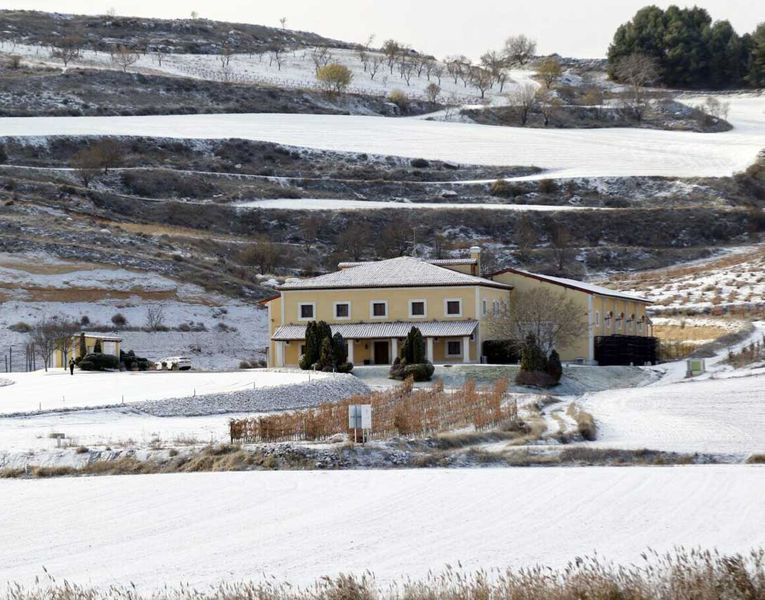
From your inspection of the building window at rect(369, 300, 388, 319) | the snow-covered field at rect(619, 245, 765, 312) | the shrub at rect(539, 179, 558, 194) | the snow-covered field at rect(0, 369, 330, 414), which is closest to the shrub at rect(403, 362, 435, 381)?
the snow-covered field at rect(0, 369, 330, 414)

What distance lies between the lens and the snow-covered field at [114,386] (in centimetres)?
4200

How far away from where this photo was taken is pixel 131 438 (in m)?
32.1

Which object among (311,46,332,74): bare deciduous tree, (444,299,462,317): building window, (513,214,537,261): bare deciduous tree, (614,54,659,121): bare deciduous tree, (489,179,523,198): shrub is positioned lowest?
(444,299,462,317): building window

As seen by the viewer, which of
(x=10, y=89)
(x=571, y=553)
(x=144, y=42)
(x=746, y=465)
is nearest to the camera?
(x=571, y=553)

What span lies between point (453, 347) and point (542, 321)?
4.24 m

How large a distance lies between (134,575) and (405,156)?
111 metres

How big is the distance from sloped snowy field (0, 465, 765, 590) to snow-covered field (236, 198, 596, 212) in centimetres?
8251

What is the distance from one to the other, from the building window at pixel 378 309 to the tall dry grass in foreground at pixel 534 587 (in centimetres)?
4797

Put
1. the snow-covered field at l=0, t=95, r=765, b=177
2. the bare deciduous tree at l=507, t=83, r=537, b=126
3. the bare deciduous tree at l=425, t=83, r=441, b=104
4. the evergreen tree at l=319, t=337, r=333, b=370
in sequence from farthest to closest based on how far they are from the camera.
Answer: the bare deciduous tree at l=425, t=83, r=441, b=104
the bare deciduous tree at l=507, t=83, r=537, b=126
the snow-covered field at l=0, t=95, r=765, b=177
the evergreen tree at l=319, t=337, r=333, b=370

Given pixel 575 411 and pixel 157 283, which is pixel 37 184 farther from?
pixel 575 411

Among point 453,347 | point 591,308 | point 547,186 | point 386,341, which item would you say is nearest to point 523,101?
point 547,186

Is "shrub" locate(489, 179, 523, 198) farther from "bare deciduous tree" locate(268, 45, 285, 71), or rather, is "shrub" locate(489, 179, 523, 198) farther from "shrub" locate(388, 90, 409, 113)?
"bare deciduous tree" locate(268, 45, 285, 71)

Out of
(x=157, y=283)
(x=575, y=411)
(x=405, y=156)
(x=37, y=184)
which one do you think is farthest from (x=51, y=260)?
(x=405, y=156)

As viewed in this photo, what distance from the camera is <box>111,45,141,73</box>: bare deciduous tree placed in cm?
16175
